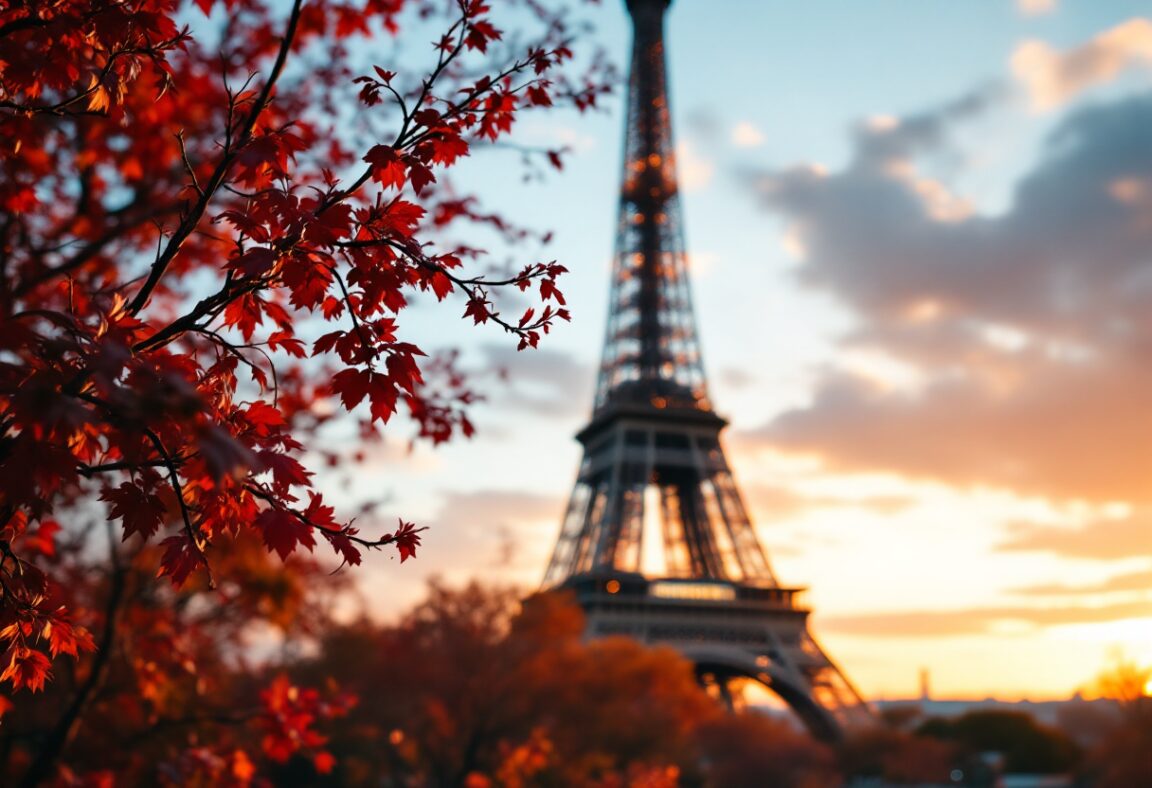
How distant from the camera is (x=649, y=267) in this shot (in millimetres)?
57500

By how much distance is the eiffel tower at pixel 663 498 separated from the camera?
1941 inches

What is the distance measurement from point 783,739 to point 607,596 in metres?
11.8

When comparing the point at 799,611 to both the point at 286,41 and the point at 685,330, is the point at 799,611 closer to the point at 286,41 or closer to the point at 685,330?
the point at 685,330

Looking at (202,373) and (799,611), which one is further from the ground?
(799,611)

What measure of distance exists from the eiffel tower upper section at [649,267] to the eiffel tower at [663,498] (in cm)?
7

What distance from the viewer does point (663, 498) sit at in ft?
189

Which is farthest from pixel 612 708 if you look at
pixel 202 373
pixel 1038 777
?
→ pixel 202 373

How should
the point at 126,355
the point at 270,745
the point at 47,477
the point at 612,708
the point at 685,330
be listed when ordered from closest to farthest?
the point at 126,355 → the point at 47,477 → the point at 270,745 → the point at 612,708 → the point at 685,330

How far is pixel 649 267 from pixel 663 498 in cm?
1332

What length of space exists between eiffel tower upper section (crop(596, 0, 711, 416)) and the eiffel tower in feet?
0.22

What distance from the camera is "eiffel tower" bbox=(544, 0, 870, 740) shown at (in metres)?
49.3

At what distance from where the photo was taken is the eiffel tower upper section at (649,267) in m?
56.6

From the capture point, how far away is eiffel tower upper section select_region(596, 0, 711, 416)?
56594 millimetres

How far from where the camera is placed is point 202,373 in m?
3.59
